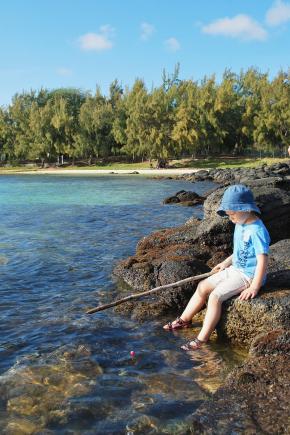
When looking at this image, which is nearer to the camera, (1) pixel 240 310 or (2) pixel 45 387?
(2) pixel 45 387

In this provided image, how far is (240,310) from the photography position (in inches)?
260

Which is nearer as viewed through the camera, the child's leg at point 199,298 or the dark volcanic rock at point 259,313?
the dark volcanic rock at point 259,313

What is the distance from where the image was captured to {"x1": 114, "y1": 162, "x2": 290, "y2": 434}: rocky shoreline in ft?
14.8

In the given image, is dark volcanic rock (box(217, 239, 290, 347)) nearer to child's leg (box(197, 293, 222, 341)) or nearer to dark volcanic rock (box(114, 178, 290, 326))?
dark volcanic rock (box(114, 178, 290, 326))

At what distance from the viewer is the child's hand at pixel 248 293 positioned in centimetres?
646

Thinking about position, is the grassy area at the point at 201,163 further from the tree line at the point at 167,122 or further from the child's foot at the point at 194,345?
the child's foot at the point at 194,345

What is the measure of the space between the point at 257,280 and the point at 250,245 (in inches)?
19.5

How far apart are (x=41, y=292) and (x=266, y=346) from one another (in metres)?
5.56

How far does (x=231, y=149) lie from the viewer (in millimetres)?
83688

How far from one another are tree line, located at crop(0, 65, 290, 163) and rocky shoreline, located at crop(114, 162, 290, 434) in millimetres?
59510

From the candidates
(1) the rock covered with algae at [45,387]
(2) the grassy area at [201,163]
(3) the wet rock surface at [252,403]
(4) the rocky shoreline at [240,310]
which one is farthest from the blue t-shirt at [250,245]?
(2) the grassy area at [201,163]

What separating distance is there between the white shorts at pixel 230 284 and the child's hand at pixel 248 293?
12 cm

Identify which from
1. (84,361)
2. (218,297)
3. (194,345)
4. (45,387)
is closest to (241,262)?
(218,297)

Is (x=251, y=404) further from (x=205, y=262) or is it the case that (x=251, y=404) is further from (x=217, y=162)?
(x=217, y=162)
